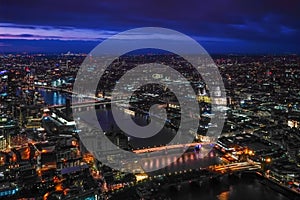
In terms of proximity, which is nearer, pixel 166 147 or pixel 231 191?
pixel 231 191

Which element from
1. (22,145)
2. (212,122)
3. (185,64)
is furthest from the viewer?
(185,64)

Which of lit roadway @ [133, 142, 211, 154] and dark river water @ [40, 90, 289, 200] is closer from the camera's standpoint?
dark river water @ [40, 90, 289, 200]

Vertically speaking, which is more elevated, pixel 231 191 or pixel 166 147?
pixel 166 147

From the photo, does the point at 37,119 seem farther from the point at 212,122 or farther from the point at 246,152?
the point at 246,152

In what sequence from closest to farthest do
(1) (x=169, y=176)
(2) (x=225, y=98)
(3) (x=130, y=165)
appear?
(1) (x=169, y=176) → (3) (x=130, y=165) → (2) (x=225, y=98)

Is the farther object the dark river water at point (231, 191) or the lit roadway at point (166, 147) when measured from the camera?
the lit roadway at point (166, 147)

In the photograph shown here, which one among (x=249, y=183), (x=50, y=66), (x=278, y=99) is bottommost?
(x=249, y=183)

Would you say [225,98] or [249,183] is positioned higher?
[225,98]

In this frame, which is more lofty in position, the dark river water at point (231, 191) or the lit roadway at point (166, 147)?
the lit roadway at point (166, 147)

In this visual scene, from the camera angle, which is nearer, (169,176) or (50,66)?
(169,176)

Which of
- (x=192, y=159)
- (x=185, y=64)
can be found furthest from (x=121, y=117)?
(x=185, y=64)

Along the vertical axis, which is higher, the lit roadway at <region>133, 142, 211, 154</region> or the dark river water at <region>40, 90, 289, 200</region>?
the lit roadway at <region>133, 142, 211, 154</region>
